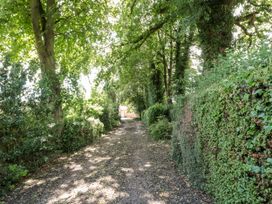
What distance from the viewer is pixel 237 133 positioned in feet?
13.0

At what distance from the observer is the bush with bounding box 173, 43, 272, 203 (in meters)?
3.09

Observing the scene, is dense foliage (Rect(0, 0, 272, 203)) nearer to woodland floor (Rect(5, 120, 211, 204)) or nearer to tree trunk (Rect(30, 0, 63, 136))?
tree trunk (Rect(30, 0, 63, 136))

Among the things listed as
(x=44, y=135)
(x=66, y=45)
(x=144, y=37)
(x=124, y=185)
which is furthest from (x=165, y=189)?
(x=66, y=45)

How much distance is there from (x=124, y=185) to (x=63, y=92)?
6.94 m

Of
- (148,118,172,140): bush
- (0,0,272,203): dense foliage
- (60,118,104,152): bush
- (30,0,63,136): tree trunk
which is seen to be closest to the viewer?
(0,0,272,203): dense foliage

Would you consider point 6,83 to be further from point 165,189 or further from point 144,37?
point 144,37

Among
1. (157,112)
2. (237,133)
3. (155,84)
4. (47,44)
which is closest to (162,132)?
(157,112)

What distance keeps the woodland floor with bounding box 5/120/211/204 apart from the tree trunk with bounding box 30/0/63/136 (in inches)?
102

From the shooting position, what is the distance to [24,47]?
16188mm

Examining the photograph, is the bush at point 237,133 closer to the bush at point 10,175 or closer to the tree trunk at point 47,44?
the bush at point 10,175

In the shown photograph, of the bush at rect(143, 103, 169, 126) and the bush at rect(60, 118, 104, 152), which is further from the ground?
the bush at rect(143, 103, 169, 126)

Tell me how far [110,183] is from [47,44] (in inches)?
335

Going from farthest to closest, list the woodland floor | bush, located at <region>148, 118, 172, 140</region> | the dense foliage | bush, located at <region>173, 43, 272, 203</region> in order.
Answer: bush, located at <region>148, 118, 172, 140</region>
the woodland floor
the dense foliage
bush, located at <region>173, 43, 272, 203</region>

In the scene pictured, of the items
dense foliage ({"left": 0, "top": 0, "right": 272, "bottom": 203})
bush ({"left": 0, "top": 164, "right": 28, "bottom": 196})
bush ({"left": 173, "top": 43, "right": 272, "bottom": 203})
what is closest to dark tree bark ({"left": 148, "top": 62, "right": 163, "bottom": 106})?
dense foliage ({"left": 0, "top": 0, "right": 272, "bottom": 203})
